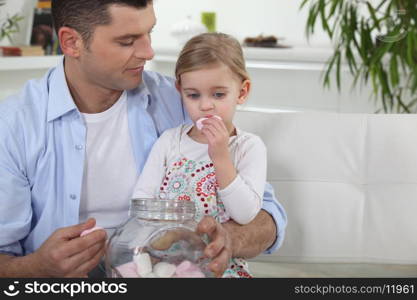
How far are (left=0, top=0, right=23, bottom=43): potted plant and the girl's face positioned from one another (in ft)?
10.3

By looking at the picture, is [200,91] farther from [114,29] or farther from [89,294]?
[89,294]

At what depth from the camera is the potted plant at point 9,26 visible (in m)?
4.46

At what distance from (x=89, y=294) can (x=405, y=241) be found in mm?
1016

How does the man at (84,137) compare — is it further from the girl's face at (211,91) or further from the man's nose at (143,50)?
the girl's face at (211,91)

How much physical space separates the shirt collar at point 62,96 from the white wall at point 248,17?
3.49 m

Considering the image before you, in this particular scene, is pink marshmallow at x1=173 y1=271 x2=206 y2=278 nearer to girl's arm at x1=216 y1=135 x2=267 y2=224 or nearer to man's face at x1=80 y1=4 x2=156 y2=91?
girl's arm at x1=216 y1=135 x2=267 y2=224

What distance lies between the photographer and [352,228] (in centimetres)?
187

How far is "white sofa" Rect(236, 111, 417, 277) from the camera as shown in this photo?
1.86m

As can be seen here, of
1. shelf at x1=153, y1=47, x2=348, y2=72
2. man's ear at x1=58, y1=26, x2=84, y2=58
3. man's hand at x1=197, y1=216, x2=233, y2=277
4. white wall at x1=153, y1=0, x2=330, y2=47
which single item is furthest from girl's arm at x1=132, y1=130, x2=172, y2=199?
white wall at x1=153, y1=0, x2=330, y2=47

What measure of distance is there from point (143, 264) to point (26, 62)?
11.7 feet

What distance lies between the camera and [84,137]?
1.76 metres

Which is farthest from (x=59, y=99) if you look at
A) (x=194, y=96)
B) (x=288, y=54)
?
(x=288, y=54)

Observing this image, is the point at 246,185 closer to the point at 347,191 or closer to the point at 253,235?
the point at 253,235

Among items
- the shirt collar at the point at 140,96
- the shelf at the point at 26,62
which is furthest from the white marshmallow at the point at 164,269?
the shelf at the point at 26,62
